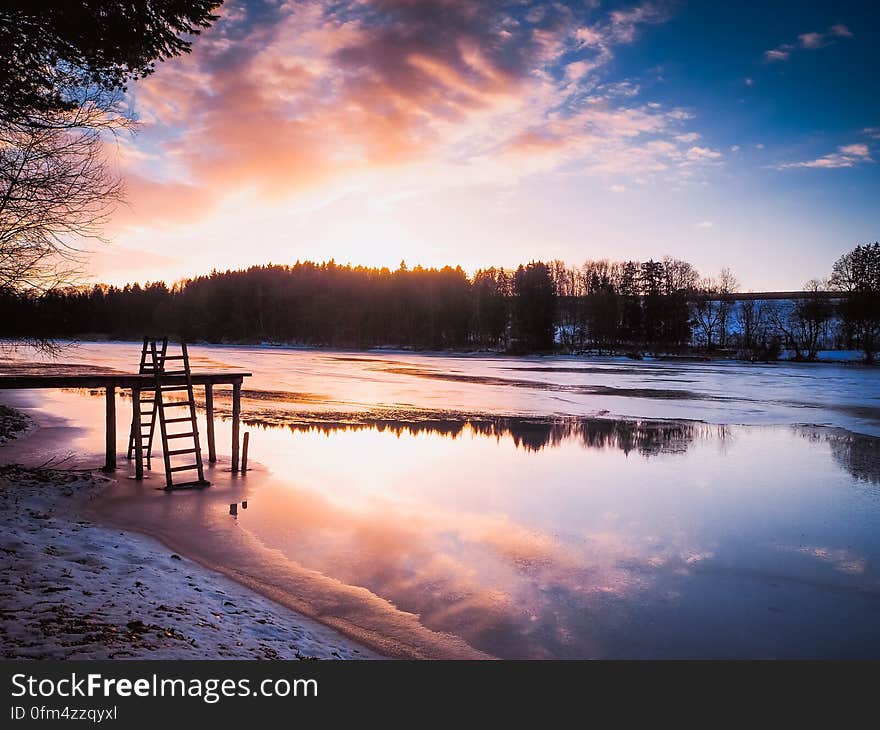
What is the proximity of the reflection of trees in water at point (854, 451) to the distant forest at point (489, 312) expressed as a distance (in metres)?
57.3

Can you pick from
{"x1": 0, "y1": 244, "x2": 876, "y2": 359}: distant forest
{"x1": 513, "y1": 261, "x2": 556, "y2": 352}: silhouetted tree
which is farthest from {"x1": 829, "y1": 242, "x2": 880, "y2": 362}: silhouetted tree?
{"x1": 513, "y1": 261, "x2": 556, "y2": 352}: silhouetted tree

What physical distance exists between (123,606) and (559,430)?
15.3 meters

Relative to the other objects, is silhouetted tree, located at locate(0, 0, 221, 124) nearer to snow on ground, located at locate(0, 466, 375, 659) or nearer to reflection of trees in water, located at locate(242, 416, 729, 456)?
snow on ground, located at locate(0, 466, 375, 659)

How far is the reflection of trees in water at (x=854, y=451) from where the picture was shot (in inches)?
515

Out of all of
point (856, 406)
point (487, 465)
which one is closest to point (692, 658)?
point (487, 465)

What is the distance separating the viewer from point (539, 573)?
734cm

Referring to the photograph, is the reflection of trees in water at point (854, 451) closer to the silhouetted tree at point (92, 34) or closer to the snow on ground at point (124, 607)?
the snow on ground at point (124, 607)

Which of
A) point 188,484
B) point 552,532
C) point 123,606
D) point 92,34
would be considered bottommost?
point 552,532

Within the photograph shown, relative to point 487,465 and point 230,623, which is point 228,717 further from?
point 487,465

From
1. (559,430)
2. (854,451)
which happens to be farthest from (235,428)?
(854,451)

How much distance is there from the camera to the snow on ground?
425 centimetres

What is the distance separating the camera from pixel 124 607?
5027 millimetres

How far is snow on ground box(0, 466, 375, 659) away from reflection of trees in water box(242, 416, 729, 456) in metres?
10.6

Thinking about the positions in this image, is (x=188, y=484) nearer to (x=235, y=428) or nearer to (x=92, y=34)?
(x=235, y=428)
